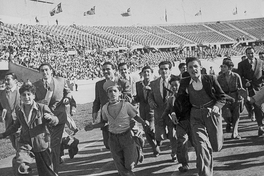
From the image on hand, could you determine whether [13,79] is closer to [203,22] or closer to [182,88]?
[182,88]

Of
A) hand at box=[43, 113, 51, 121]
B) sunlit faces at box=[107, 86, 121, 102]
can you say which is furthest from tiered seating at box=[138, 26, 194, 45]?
hand at box=[43, 113, 51, 121]

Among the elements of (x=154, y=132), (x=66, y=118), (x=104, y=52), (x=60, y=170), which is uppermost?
(x=104, y=52)

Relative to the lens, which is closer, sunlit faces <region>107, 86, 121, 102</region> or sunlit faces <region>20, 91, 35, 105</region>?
sunlit faces <region>20, 91, 35, 105</region>

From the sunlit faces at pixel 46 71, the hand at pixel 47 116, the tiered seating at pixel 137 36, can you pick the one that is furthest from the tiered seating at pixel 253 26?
the hand at pixel 47 116

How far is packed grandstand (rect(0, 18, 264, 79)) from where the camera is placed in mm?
29312

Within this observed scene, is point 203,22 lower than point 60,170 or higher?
higher

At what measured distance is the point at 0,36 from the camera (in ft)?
98.1

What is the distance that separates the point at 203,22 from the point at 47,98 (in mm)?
70688

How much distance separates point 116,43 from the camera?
47.9 meters

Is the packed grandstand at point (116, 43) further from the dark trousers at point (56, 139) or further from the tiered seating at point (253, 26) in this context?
the dark trousers at point (56, 139)

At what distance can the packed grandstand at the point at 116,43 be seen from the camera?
96.2 ft

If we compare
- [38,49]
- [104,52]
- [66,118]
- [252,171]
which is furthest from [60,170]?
[104,52]

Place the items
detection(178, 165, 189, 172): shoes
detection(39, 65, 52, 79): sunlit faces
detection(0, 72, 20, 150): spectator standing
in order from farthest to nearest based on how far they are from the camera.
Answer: detection(0, 72, 20, 150): spectator standing, detection(39, 65, 52, 79): sunlit faces, detection(178, 165, 189, 172): shoes

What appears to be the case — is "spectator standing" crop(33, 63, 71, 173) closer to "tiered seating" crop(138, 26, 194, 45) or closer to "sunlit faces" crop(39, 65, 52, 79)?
"sunlit faces" crop(39, 65, 52, 79)
